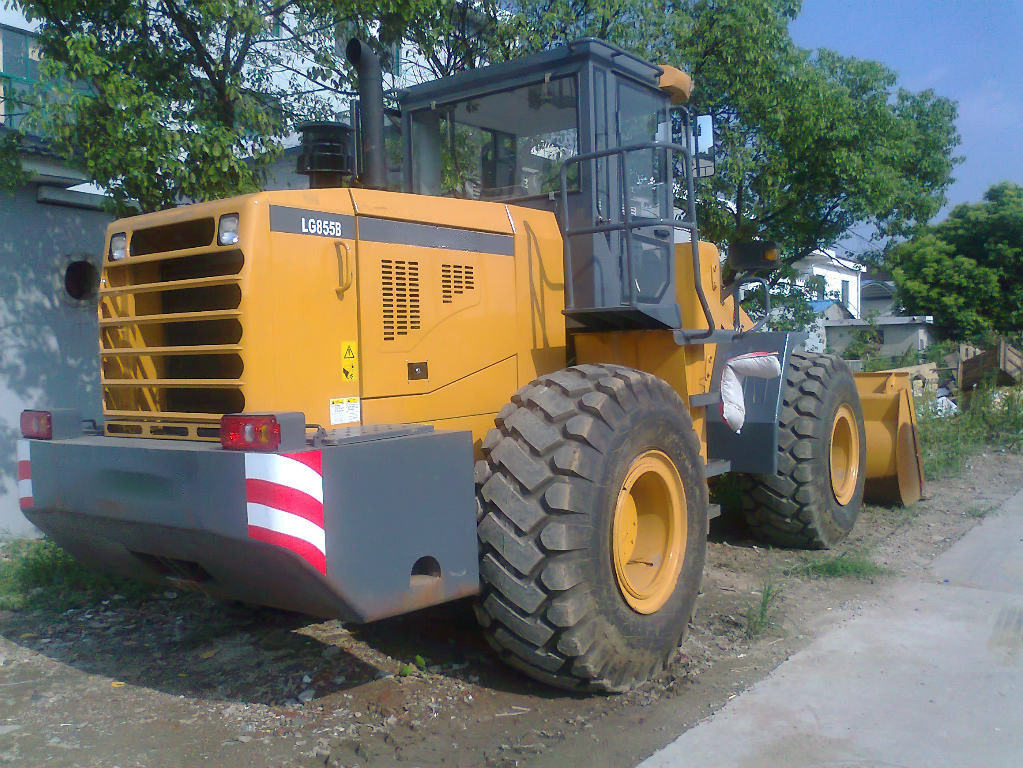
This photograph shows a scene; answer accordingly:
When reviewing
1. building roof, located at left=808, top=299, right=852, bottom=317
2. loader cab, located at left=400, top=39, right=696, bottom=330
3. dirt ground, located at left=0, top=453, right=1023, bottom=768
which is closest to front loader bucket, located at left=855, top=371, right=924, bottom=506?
dirt ground, located at left=0, top=453, right=1023, bottom=768

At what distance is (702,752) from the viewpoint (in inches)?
141

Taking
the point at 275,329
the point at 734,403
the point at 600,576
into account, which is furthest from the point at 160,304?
the point at 734,403

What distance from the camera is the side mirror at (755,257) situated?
5.92m

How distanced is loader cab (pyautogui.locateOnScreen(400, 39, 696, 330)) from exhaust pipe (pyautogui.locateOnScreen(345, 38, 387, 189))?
Result: 77 cm

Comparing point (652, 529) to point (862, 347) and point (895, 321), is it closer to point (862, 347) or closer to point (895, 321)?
point (862, 347)

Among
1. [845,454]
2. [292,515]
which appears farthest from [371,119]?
[845,454]

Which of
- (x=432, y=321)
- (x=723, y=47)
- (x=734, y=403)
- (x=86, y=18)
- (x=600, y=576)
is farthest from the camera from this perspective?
(x=723, y=47)

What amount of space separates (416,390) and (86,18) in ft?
13.9

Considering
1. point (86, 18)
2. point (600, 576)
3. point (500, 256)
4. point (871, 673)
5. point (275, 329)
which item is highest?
point (86, 18)

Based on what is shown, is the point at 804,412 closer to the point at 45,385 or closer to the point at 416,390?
the point at 416,390

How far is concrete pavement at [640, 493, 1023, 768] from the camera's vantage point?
3.56 metres

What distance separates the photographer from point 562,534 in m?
3.77

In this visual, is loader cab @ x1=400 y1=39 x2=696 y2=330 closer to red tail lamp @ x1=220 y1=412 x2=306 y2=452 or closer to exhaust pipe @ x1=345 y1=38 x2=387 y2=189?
exhaust pipe @ x1=345 y1=38 x2=387 y2=189

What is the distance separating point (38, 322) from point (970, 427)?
35.2 ft
